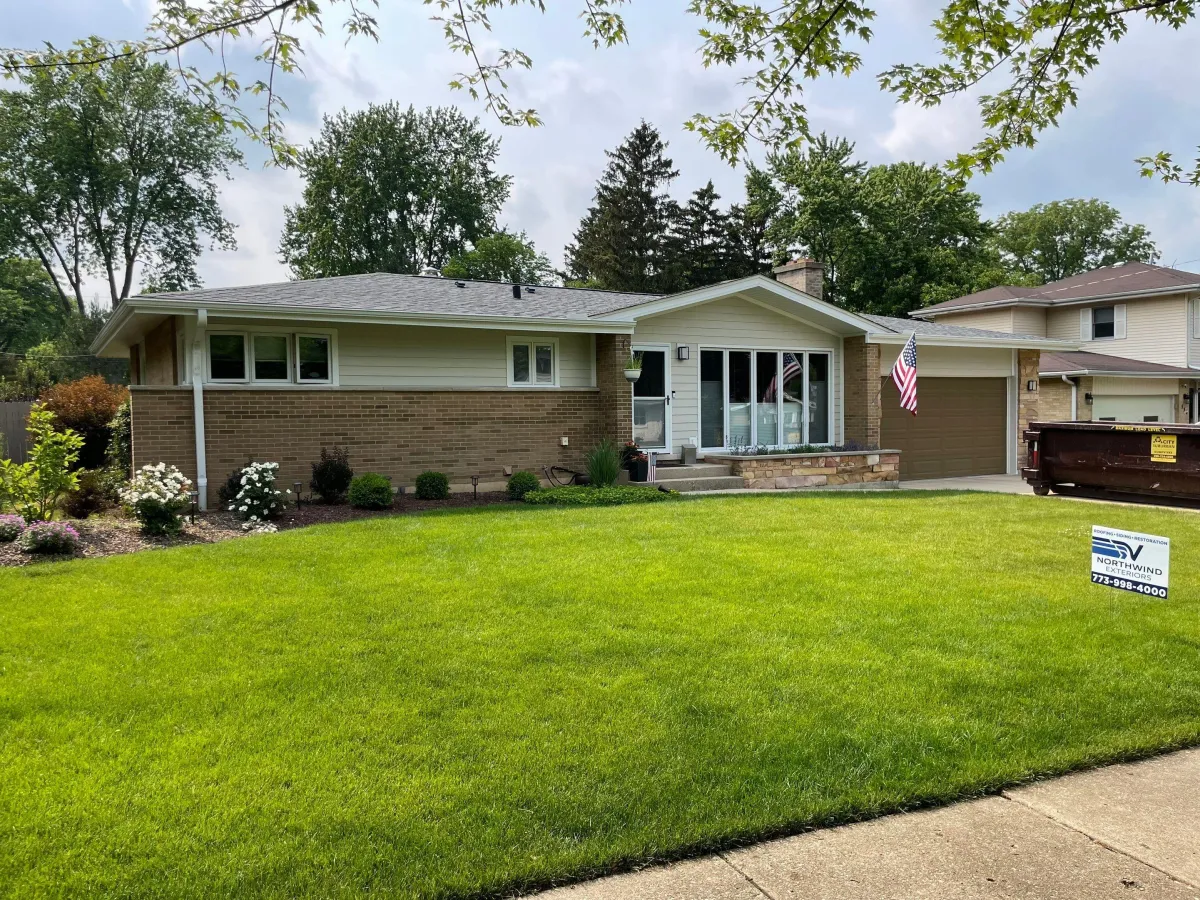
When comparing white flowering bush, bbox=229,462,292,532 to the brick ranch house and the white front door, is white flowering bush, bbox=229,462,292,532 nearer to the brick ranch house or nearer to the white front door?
the brick ranch house

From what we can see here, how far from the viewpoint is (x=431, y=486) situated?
12.2 metres

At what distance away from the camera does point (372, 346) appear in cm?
1285

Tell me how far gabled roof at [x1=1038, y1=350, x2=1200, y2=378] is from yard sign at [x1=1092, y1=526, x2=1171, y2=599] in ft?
65.0

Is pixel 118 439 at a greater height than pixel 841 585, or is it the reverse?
pixel 118 439

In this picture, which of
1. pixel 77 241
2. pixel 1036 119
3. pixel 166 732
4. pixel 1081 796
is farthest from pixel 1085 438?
pixel 77 241

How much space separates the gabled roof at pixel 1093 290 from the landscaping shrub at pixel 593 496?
70.1 feet

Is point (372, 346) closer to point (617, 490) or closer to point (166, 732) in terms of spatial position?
point (617, 490)

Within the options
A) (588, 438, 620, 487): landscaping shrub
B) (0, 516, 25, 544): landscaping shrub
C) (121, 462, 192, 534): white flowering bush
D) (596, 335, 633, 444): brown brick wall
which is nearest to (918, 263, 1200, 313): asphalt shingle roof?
(596, 335, 633, 444): brown brick wall

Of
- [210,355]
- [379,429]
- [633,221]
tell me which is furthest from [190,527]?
[633,221]

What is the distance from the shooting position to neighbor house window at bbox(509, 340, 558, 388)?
46.0 ft

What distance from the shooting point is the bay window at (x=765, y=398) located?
15.9 meters

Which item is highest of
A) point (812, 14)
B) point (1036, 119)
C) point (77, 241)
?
point (77, 241)

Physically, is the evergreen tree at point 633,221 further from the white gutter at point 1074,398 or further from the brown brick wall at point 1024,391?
the brown brick wall at point 1024,391

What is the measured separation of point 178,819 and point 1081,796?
3.72 m
